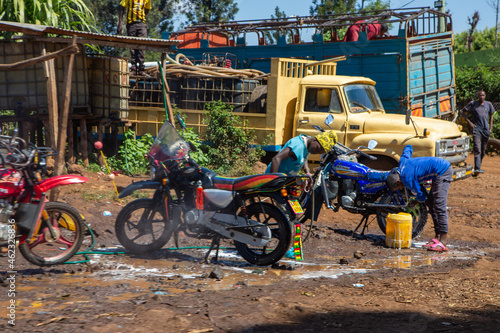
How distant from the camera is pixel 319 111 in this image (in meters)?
10.0

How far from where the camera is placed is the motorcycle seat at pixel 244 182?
19.0 ft

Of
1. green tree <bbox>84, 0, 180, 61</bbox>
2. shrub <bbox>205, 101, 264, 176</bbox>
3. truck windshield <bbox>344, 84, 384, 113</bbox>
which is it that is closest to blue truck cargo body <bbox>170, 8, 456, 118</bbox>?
truck windshield <bbox>344, 84, 384, 113</bbox>

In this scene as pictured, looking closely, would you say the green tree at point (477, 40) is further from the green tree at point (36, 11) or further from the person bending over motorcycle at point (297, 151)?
the person bending over motorcycle at point (297, 151)

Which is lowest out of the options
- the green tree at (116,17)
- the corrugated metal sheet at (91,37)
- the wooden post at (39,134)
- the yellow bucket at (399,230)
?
the yellow bucket at (399,230)

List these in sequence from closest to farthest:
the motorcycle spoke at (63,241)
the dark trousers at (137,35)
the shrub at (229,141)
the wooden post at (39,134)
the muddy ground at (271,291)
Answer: the muddy ground at (271,291), the motorcycle spoke at (63,241), the wooden post at (39,134), the shrub at (229,141), the dark trousers at (137,35)

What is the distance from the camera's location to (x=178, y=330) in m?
3.77

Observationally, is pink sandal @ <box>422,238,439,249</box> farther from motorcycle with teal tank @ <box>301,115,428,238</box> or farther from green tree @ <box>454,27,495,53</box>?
green tree @ <box>454,27,495,53</box>

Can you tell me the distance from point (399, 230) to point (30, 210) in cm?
440

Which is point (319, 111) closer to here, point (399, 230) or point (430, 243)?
point (399, 230)

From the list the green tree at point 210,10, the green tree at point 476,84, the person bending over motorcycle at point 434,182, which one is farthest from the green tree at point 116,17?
the person bending over motorcycle at point 434,182

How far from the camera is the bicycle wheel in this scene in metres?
5.34

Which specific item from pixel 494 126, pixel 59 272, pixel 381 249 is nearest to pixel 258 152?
pixel 381 249

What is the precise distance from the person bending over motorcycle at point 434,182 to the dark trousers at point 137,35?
7.13 meters

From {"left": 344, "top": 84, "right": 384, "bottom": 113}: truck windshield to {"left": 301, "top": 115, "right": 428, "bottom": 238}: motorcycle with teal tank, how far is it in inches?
99.0
